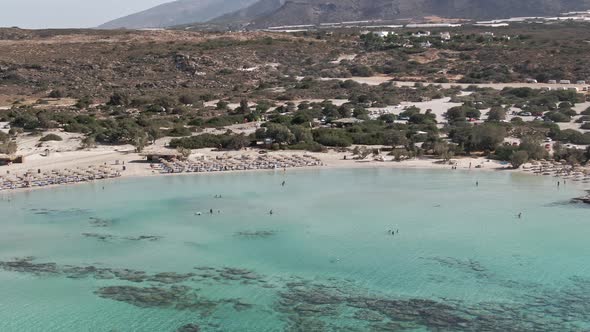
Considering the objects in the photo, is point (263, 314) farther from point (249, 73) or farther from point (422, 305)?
point (249, 73)

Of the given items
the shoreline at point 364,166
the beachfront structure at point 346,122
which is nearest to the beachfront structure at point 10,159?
the shoreline at point 364,166

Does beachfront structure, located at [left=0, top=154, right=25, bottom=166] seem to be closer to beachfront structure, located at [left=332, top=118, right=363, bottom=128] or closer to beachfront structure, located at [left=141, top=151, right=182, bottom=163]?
beachfront structure, located at [left=141, top=151, right=182, bottom=163]

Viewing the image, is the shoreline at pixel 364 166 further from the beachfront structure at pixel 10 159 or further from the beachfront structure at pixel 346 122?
the beachfront structure at pixel 346 122

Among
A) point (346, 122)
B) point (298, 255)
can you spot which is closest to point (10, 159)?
point (298, 255)

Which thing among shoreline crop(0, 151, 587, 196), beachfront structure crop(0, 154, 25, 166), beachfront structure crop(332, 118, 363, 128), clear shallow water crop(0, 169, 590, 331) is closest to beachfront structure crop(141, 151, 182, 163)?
shoreline crop(0, 151, 587, 196)

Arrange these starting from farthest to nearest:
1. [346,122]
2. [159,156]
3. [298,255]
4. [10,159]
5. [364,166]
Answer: [346,122]
[159,156]
[364,166]
[10,159]
[298,255]

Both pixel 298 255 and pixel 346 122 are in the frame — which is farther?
pixel 346 122

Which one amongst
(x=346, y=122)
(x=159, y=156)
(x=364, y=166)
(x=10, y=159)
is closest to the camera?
(x=10, y=159)

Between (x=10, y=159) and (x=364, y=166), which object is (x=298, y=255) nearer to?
(x=364, y=166)

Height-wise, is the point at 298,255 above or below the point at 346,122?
below
